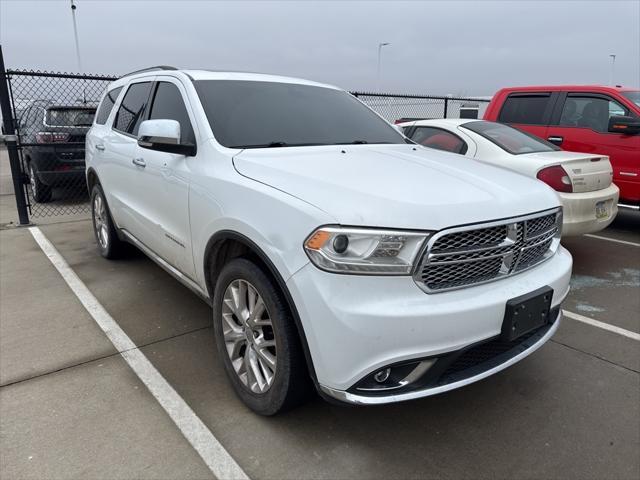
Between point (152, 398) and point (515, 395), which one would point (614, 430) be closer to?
point (515, 395)

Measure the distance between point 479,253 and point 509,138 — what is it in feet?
12.7

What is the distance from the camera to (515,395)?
2.82 metres

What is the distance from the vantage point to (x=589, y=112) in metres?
6.73

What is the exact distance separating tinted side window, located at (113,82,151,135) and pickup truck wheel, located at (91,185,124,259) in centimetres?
83

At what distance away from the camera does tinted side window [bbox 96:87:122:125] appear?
16.0 ft

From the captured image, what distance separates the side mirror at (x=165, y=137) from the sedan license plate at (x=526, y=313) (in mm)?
1988

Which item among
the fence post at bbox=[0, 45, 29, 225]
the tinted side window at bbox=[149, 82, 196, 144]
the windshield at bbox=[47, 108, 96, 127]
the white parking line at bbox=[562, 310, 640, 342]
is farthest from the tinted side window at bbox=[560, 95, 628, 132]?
the fence post at bbox=[0, 45, 29, 225]

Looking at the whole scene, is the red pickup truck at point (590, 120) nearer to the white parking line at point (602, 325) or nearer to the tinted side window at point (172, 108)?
the white parking line at point (602, 325)

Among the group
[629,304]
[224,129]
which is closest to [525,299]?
[224,129]

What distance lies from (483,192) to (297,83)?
1968mm

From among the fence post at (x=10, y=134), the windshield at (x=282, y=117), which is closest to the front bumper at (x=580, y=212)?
the windshield at (x=282, y=117)

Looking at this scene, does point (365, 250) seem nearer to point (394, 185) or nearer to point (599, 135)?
point (394, 185)

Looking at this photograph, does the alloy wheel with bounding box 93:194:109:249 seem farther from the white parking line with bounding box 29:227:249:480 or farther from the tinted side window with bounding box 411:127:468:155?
the tinted side window with bounding box 411:127:468:155

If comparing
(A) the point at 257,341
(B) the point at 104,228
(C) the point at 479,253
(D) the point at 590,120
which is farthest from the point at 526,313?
(D) the point at 590,120
